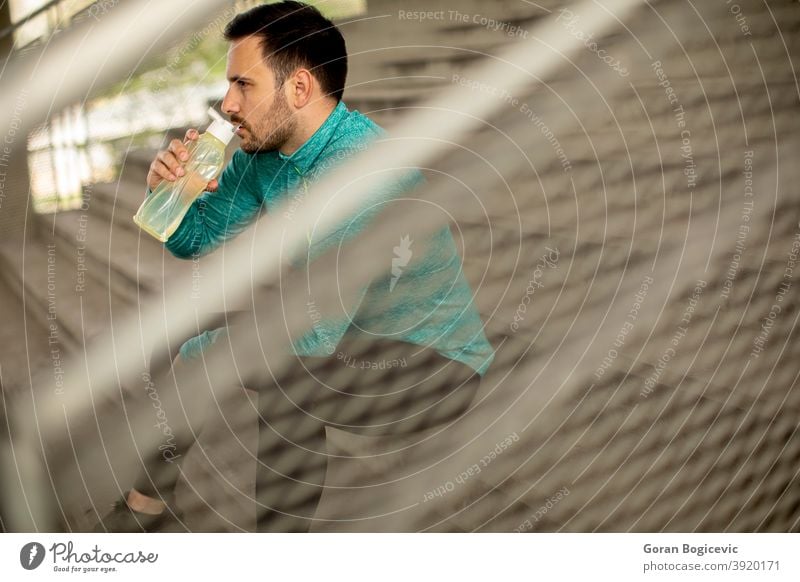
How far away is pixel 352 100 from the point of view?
69 cm

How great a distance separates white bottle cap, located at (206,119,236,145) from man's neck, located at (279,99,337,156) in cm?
5

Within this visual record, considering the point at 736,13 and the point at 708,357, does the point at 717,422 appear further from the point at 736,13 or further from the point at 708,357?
the point at 736,13

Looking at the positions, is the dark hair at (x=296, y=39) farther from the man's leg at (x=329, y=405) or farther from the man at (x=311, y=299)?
the man's leg at (x=329, y=405)

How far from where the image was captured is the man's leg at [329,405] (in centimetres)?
74

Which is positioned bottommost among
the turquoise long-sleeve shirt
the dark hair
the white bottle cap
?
the turquoise long-sleeve shirt

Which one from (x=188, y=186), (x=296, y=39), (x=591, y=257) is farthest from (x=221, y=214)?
(x=591, y=257)

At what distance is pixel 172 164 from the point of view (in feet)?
2.24

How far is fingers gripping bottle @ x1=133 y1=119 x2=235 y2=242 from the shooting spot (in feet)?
2.22

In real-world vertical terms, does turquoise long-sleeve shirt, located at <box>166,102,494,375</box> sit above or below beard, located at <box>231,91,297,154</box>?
Answer: below

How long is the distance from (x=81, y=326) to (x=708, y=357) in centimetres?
63

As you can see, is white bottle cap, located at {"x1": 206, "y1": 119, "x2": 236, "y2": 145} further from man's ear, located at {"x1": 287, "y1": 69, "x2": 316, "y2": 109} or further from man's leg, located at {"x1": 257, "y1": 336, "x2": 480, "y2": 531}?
man's leg, located at {"x1": 257, "y1": 336, "x2": 480, "y2": 531}

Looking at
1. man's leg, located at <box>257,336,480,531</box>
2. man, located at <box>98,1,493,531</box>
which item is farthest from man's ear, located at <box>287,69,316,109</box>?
man's leg, located at <box>257,336,480,531</box>

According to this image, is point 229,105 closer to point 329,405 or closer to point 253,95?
point 253,95

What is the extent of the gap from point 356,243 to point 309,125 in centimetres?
12
